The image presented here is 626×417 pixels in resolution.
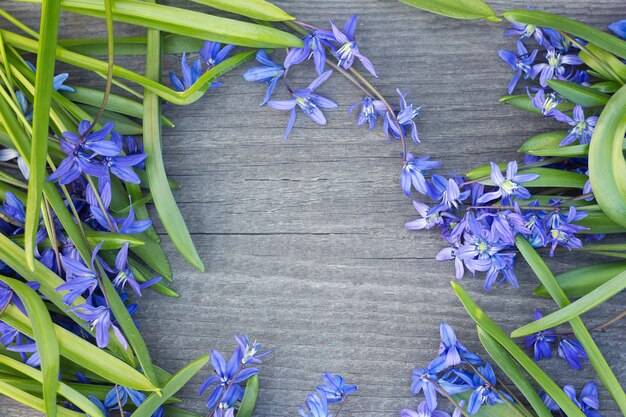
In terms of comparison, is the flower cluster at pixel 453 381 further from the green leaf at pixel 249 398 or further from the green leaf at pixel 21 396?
the green leaf at pixel 21 396

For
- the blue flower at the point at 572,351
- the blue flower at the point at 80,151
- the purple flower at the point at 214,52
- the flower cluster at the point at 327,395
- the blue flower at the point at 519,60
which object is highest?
the purple flower at the point at 214,52

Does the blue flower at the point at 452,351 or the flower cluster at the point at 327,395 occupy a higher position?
the flower cluster at the point at 327,395

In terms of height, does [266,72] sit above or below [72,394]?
above

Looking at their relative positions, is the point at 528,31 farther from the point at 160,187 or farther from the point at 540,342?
the point at 160,187

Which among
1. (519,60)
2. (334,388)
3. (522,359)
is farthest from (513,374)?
(519,60)

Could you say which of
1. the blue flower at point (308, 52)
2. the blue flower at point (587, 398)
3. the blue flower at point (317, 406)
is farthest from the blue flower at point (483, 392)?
the blue flower at point (308, 52)

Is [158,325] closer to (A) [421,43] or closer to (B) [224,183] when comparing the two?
(B) [224,183]
